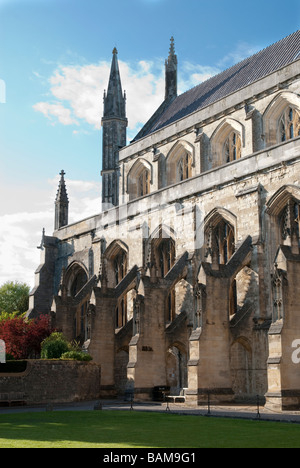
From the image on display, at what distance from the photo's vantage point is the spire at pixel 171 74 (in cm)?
4931

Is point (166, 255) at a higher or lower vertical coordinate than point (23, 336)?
higher

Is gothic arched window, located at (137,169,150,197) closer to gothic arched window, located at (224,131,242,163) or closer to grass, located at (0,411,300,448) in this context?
gothic arched window, located at (224,131,242,163)

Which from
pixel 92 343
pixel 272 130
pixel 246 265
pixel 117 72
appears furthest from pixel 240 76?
pixel 92 343

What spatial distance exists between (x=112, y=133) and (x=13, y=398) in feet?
89.5

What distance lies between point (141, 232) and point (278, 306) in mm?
13533

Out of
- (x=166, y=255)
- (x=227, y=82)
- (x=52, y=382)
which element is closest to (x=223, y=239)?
(x=166, y=255)

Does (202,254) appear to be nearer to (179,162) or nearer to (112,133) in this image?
(179,162)

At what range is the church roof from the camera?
36.5 m

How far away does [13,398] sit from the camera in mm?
25984

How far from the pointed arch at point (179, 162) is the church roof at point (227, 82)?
256 centimetres

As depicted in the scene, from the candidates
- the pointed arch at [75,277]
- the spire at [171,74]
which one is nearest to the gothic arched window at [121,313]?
the pointed arch at [75,277]

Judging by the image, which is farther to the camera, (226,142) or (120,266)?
(120,266)

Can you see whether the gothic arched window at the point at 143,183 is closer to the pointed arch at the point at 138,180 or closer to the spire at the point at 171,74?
the pointed arch at the point at 138,180

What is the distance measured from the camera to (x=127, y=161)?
44500 mm
